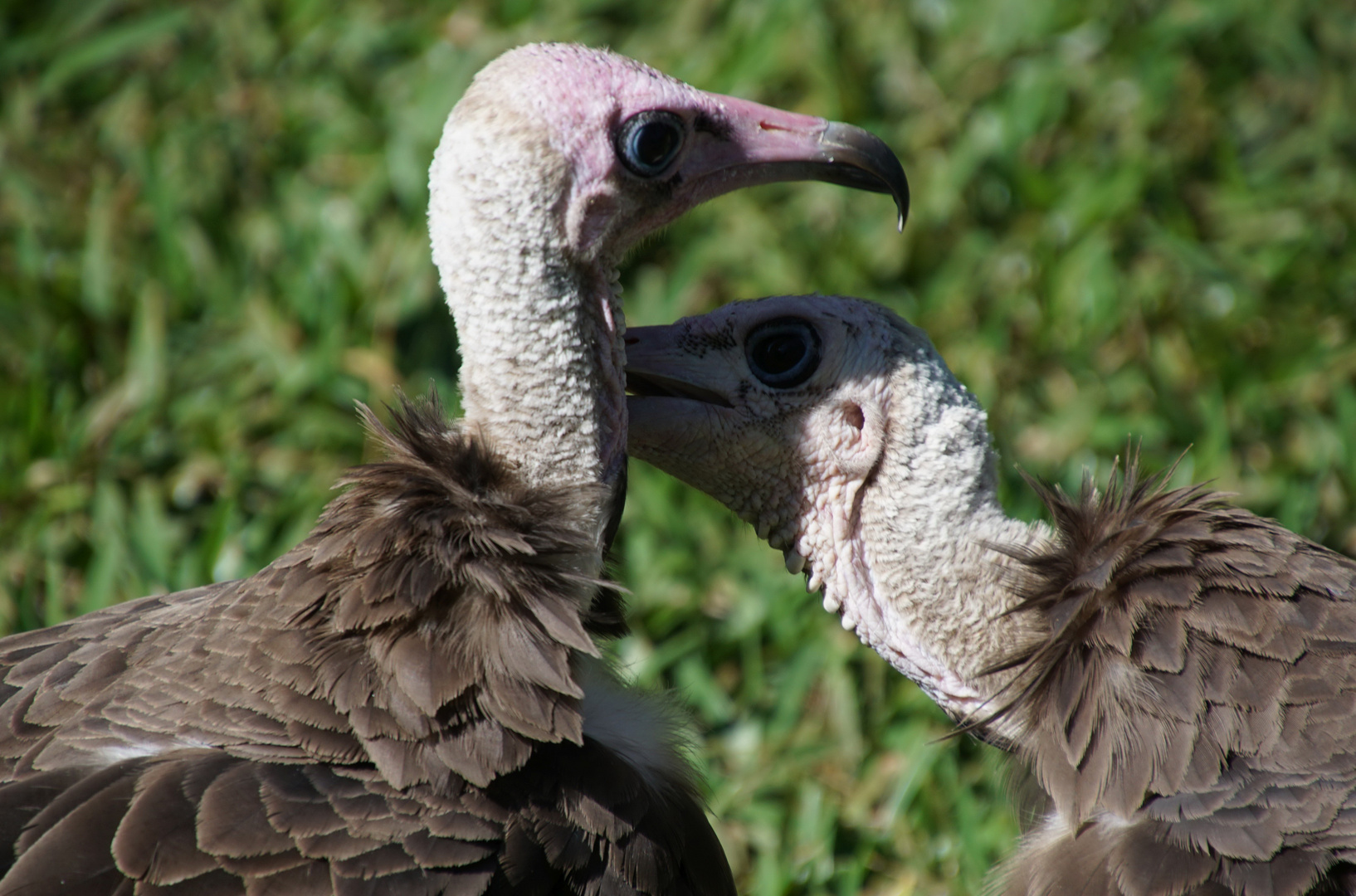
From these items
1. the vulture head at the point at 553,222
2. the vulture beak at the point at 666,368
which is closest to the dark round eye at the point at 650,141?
the vulture head at the point at 553,222

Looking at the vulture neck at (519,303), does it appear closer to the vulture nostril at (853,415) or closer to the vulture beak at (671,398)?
the vulture beak at (671,398)

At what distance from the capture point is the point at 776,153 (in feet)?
8.89

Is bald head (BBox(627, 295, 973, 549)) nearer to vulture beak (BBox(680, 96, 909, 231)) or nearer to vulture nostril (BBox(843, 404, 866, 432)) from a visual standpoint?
vulture nostril (BBox(843, 404, 866, 432))

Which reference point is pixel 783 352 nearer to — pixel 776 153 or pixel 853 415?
pixel 853 415

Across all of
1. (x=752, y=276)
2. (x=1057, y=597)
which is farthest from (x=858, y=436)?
(x=752, y=276)

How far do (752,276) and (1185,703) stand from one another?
10.4 feet

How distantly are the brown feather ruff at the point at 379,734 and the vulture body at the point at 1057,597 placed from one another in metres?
0.47

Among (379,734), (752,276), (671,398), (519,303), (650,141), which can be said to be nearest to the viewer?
(379,734)

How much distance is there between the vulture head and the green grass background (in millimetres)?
1410

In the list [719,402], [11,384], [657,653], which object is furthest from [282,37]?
[719,402]

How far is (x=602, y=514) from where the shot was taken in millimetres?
2533

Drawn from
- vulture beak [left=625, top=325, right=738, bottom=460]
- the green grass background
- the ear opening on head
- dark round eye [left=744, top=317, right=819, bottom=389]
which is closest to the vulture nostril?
the ear opening on head

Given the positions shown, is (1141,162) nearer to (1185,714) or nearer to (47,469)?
(1185,714)

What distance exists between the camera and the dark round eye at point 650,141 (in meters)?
2.56
